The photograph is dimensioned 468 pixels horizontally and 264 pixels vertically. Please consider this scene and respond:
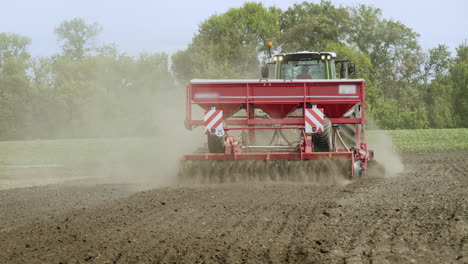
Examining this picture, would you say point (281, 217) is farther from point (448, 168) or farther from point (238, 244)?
point (448, 168)

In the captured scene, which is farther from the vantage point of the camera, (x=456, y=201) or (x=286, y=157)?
(x=286, y=157)

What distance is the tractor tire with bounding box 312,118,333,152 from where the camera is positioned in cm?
1116

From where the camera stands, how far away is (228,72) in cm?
4581

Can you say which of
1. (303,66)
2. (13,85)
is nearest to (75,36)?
(13,85)

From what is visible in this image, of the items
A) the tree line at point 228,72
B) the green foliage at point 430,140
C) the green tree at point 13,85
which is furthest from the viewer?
the green tree at point 13,85

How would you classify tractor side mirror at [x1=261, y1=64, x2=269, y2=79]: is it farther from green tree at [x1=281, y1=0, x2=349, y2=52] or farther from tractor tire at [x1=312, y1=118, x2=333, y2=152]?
green tree at [x1=281, y1=0, x2=349, y2=52]

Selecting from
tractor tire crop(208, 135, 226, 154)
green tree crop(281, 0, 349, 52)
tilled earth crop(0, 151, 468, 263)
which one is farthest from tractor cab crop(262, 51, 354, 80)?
green tree crop(281, 0, 349, 52)

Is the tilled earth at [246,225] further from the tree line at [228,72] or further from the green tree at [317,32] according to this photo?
the green tree at [317,32]

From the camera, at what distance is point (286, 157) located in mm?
10695

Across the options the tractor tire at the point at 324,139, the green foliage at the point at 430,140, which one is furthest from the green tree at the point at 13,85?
the tractor tire at the point at 324,139

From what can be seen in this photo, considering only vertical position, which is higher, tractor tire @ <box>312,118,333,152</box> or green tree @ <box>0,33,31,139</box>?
green tree @ <box>0,33,31,139</box>

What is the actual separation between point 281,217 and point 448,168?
8.80 metres

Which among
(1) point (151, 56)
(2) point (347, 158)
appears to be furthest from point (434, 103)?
(2) point (347, 158)

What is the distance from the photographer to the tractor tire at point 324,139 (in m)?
11.2
